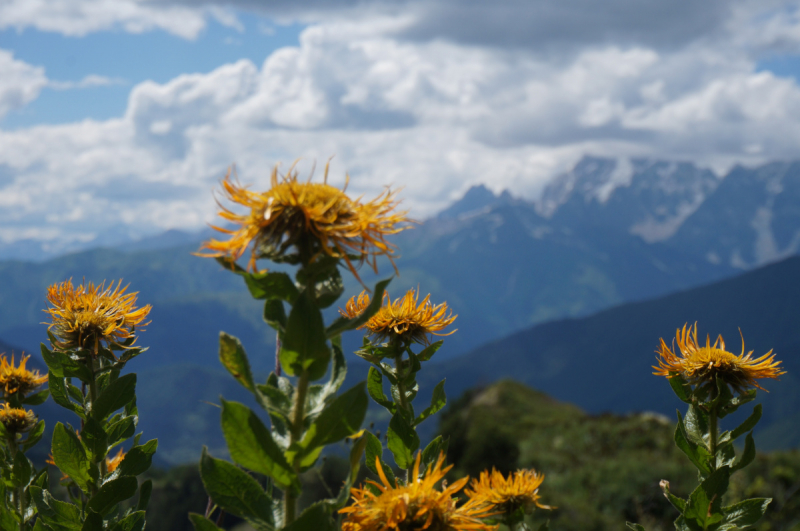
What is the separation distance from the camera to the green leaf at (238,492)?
6.14ft

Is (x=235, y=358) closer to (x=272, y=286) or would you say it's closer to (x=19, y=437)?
(x=272, y=286)

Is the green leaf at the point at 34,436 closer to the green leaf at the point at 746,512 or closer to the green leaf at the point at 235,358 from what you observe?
the green leaf at the point at 235,358

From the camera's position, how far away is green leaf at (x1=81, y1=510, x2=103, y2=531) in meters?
2.55

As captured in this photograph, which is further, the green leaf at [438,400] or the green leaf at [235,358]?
the green leaf at [438,400]

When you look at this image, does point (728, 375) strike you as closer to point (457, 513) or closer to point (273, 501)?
point (457, 513)

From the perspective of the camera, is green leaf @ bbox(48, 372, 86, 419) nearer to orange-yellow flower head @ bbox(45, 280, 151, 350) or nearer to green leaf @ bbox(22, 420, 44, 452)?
orange-yellow flower head @ bbox(45, 280, 151, 350)

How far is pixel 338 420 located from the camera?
1.82 m

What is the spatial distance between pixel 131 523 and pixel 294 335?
5.24 ft

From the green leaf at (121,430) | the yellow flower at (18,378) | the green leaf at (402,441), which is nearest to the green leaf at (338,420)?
the green leaf at (402,441)

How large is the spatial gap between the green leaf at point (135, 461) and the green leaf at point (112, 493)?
10cm

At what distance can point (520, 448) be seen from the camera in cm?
3956

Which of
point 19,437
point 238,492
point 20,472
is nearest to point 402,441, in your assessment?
point 238,492

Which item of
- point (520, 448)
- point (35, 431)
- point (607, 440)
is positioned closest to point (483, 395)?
point (520, 448)

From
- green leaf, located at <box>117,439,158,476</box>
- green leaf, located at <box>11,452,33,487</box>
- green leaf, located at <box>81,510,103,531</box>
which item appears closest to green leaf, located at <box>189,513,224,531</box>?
green leaf, located at <box>81,510,103,531</box>
